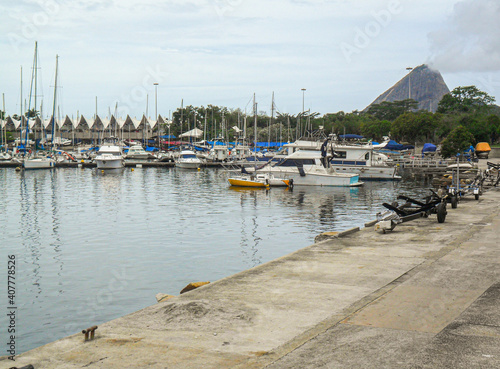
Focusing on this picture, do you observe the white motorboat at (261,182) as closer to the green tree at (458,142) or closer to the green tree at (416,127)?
the green tree at (458,142)

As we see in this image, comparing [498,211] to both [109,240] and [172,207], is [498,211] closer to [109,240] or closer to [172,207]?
[109,240]

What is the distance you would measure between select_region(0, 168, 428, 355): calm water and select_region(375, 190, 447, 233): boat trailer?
4.33 metres

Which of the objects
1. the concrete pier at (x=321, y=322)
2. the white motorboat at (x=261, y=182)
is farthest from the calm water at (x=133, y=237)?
the concrete pier at (x=321, y=322)

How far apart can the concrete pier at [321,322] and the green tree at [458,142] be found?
6808cm

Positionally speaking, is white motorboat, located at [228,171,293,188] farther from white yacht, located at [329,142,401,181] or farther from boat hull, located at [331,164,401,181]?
boat hull, located at [331,164,401,181]

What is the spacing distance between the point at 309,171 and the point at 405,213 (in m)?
32.1

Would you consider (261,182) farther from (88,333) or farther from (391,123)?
(391,123)

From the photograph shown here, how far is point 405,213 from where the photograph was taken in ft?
63.7

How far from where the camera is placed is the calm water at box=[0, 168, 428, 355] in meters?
14.2

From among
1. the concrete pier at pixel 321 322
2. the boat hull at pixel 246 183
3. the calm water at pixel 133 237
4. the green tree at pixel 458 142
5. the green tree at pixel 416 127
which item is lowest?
the calm water at pixel 133 237

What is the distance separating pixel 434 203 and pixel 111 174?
55.9 m

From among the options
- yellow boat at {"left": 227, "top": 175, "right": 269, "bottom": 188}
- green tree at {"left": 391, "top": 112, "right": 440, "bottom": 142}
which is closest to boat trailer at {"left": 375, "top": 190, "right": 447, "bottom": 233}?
yellow boat at {"left": 227, "top": 175, "right": 269, "bottom": 188}

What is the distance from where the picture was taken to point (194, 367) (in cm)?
671

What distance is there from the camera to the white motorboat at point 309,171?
50812 mm
